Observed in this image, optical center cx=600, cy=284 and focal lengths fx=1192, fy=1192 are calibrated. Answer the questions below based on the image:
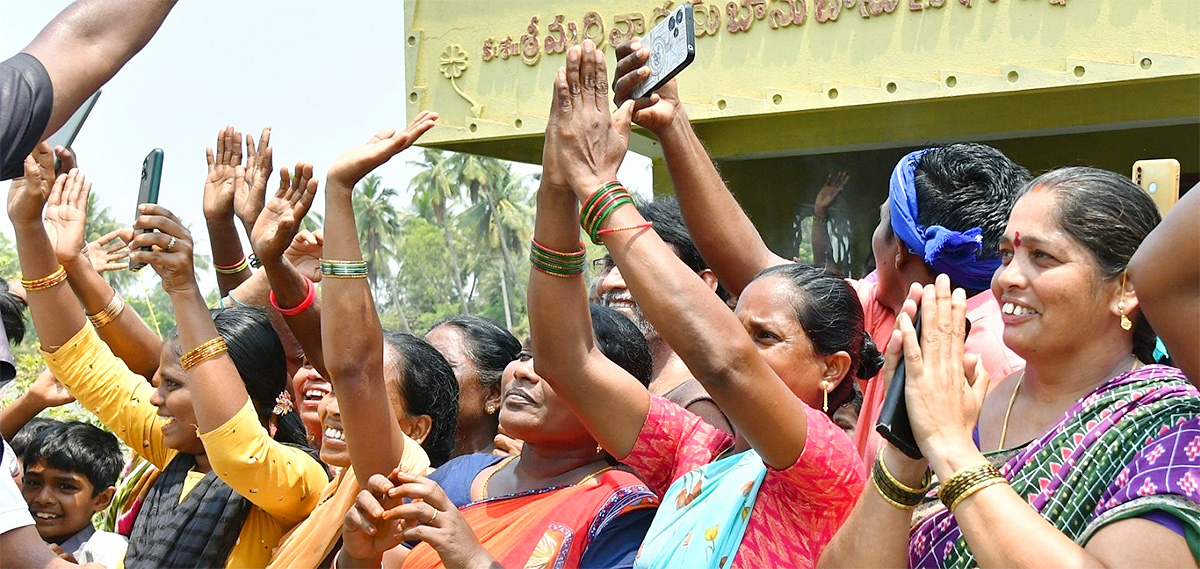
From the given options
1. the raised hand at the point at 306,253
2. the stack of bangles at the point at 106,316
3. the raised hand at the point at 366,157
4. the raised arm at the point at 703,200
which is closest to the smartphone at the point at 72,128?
the stack of bangles at the point at 106,316

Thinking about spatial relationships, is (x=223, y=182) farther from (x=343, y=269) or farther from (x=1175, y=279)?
(x=1175, y=279)

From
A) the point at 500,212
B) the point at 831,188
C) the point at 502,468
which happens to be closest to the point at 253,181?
the point at 502,468

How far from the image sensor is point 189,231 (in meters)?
3.33

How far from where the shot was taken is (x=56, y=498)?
14.4 ft

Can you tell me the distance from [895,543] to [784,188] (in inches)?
303

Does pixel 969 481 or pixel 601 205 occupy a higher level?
pixel 601 205

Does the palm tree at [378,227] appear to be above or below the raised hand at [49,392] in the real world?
below

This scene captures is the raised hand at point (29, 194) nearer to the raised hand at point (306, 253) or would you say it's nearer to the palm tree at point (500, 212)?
the raised hand at point (306, 253)

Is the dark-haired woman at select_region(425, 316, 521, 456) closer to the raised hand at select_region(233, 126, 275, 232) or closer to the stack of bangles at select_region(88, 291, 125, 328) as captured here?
the raised hand at select_region(233, 126, 275, 232)

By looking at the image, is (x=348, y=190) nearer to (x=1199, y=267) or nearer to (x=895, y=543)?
(x=895, y=543)

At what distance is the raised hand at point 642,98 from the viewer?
238 centimetres

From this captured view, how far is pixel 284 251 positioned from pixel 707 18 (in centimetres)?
567

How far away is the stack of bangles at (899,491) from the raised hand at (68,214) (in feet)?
9.92

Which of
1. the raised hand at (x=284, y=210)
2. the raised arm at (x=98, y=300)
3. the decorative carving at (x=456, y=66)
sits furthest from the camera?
the decorative carving at (x=456, y=66)
